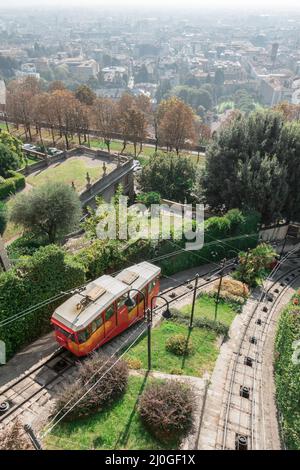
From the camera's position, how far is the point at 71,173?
4153 centimetres

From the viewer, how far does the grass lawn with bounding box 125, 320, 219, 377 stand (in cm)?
1633

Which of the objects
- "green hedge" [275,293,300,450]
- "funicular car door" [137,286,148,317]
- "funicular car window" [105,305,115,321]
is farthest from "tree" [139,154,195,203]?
"funicular car window" [105,305,115,321]

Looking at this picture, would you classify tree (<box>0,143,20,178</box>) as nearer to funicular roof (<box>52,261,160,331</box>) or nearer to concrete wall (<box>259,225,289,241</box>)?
funicular roof (<box>52,261,160,331</box>)

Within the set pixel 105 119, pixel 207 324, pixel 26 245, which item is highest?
pixel 207 324

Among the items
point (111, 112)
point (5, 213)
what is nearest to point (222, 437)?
point (5, 213)

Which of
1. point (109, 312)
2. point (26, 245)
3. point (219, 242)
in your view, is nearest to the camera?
point (109, 312)

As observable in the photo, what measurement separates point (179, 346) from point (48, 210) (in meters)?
15.0

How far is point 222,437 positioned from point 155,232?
15.6 metres

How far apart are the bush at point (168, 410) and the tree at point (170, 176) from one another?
2821 cm

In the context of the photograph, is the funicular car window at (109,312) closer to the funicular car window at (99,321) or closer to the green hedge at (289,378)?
the funicular car window at (99,321)

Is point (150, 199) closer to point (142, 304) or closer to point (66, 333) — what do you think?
point (142, 304)

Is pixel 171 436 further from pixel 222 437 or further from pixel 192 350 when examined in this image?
pixel 192 350

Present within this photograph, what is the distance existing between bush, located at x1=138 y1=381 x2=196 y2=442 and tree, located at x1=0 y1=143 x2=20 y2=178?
113ft

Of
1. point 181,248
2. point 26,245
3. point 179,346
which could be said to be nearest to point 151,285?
point 179,346
